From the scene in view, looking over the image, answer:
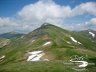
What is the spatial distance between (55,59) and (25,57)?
25363mm

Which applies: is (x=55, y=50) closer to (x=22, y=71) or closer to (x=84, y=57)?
(x=84, y=57)

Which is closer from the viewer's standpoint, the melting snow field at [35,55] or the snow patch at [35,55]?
the snow patch at [35,55]

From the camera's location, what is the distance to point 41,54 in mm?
146250

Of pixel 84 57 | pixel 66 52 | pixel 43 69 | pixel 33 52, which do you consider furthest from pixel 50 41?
pixel 43 69

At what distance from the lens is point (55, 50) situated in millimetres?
148625

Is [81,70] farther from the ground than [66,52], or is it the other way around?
[66,52]

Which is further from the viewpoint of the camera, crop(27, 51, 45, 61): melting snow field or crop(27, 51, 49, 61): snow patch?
crop(27, 51, 45, 61): melting snow field

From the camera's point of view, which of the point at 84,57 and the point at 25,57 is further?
the point at 25,57

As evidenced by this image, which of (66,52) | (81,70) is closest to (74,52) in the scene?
(66,52)

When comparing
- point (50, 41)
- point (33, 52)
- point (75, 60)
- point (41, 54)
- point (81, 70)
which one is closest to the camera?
point (81, 70)

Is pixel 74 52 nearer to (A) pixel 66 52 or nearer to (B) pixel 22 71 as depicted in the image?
(A) pixel 66 52

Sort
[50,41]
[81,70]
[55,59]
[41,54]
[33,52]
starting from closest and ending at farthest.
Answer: [81,70] → [55,59] → [41,54] → [33,52] → [50,41]

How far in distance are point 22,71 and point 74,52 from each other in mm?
55553

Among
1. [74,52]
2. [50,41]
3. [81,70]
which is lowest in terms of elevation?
[81,70]
